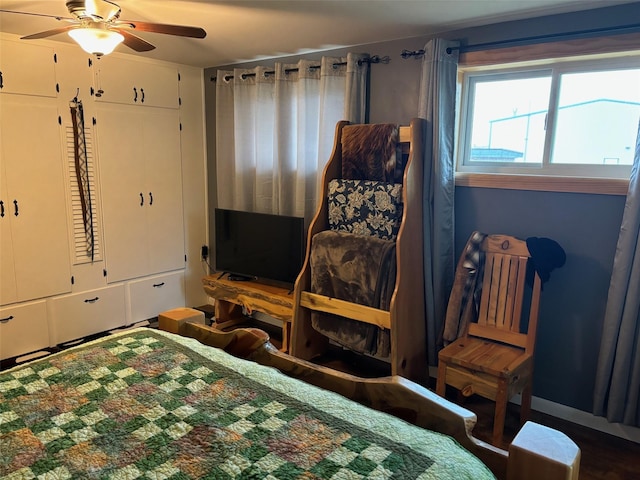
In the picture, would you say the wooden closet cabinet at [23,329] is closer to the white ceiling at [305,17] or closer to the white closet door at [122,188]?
the white closet door at [122,188]

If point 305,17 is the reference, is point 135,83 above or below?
below

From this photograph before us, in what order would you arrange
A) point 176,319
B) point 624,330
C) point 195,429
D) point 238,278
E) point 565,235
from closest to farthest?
point 195,429 < point 176,319 < point 624,330 < point 565,235 < point 238,278

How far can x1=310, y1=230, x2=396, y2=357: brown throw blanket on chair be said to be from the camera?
2.65 meters

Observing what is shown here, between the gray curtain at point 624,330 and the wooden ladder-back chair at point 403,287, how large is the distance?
0.96 meters

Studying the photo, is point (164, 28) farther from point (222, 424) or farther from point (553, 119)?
point (553, 119)

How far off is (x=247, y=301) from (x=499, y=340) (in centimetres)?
186

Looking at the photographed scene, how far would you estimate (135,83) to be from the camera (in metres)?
3.76

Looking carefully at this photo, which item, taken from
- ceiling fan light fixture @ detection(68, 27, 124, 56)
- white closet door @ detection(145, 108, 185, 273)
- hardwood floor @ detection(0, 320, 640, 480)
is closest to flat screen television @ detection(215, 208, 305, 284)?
white closet door @ detection(145, 108, 185, 273)

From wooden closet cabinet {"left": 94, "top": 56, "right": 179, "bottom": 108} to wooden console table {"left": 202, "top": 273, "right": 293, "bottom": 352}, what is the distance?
158 centimetres

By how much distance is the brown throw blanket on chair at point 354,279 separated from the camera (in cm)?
265

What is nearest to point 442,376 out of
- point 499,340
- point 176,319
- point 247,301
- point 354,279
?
point 499,340

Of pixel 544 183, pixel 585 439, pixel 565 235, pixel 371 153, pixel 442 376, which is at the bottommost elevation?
pixel 585 439

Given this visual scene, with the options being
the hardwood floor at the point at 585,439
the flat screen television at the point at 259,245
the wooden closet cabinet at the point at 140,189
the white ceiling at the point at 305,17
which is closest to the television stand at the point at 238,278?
the flat screen television at the point at 259,245

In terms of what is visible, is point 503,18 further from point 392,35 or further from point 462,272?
point 462,272
